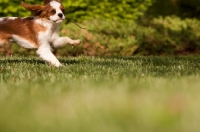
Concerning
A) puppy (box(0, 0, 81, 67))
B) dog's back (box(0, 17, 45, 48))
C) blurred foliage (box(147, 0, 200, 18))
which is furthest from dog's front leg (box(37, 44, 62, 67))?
blurred foliage (box(147, 0, 200, 18))

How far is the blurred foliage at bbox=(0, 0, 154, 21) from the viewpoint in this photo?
12.9 metres

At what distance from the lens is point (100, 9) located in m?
13.4

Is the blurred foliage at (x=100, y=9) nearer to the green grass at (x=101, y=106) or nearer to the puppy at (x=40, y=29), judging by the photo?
the puppy at (x=40, y=29)

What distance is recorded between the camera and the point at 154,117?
3277mm

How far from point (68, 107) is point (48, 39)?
3.77 metres

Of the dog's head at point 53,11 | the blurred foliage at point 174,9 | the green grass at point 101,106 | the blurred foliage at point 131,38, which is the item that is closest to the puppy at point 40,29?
the dog's head at point 53,11

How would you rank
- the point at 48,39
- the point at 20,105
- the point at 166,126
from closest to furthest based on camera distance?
the point at 166,126 → the point at 20,105 → the point at 48,39

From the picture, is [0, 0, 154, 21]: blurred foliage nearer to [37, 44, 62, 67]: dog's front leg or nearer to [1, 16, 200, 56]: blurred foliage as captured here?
[1, 16, 200, 56]: blurred foliage

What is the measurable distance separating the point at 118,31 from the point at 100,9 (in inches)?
45.0

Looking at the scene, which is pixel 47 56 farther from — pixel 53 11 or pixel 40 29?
pixel 53 11

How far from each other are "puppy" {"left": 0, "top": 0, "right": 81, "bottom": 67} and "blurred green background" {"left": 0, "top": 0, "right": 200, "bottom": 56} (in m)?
4.31

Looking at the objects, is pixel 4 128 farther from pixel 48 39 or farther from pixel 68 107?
pixel 48 39

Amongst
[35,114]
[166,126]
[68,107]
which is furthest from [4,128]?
[166,126]

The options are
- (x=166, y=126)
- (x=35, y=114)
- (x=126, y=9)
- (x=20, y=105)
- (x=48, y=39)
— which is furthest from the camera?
(x=126, y=9)
